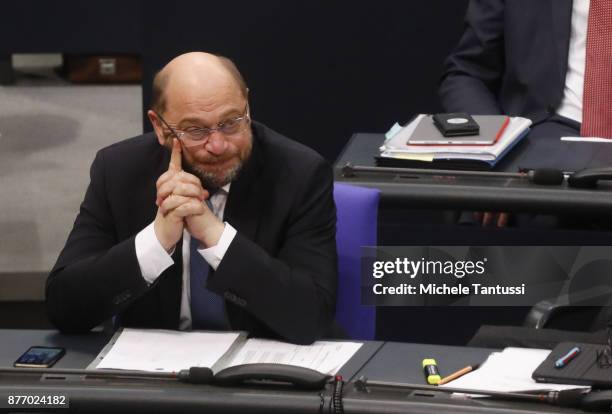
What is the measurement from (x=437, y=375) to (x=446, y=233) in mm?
1657

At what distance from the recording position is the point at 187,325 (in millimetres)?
2824

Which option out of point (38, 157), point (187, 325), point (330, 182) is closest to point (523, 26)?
point (330, 182)

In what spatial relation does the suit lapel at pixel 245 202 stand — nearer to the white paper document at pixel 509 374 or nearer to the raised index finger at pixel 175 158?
the raised index finger at pixel 175 158

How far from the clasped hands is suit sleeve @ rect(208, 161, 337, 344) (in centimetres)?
6

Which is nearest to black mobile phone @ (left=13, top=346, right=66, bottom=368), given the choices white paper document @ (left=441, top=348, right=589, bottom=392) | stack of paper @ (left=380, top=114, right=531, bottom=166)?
white paper document @ (left=441, top=348, right=589, bottom=392)

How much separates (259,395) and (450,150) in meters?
1.22

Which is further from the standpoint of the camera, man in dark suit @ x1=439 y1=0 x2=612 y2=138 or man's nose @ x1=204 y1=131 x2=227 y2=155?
man in dark suit @ x1=439 y1=0 x2=612 y2=138

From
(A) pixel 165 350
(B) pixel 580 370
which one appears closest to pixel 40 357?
(A) pixel 165 350

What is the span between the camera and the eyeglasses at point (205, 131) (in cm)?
271

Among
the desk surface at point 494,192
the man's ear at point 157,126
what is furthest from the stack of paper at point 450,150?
the man's ear at point 157,126

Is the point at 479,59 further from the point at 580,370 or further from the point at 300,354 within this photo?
the point at 580,370

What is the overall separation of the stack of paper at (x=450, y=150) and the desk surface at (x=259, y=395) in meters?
0.91

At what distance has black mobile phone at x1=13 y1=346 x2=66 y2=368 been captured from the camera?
7.77 ft

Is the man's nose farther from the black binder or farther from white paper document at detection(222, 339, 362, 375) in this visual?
the black binder
